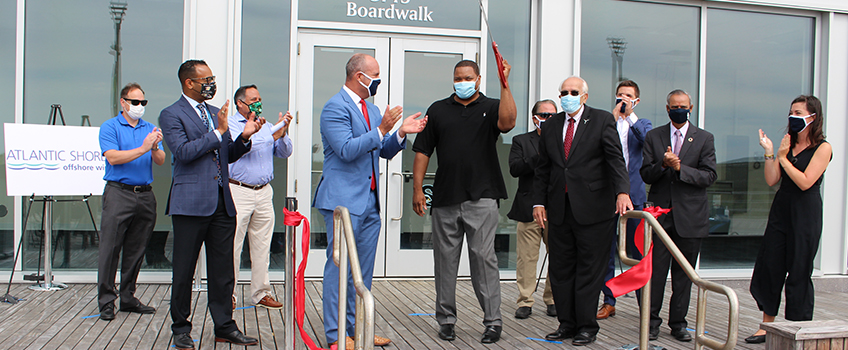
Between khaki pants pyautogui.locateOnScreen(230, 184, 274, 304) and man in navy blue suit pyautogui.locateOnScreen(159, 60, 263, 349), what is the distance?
3.05 feet

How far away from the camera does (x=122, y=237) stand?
4395mm

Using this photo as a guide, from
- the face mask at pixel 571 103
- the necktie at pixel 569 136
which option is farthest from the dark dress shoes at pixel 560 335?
the face mask at pixel 571 103

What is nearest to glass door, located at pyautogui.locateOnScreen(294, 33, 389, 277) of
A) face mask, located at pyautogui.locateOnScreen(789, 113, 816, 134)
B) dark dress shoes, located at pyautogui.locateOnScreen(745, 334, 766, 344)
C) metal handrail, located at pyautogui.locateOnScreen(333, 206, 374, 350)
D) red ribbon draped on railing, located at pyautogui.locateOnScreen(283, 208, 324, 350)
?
red ribbon draped on railing, located at pyautogui.locateOnScreen(283, 208, 324, 350)

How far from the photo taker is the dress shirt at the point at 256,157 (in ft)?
14.6

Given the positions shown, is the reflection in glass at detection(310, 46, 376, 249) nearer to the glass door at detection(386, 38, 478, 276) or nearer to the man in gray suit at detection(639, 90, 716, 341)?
the glass door at detection(386, 38, 478, 276)

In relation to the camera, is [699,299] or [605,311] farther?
[605,311]

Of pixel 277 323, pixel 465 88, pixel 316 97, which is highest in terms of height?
pixel 316 97

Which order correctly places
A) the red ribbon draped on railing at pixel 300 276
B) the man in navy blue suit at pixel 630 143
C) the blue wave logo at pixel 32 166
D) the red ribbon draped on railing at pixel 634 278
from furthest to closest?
the blue wave logo at pixel 32 166, the man in navy blue suit at pixel 630 143, the red ribbon draped on railing at pixel 634 278, the red ribbon draped on railing at pixel 300 276

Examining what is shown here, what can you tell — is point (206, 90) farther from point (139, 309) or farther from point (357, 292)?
point (139, 309)

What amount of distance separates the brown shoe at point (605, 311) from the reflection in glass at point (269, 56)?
303 cm

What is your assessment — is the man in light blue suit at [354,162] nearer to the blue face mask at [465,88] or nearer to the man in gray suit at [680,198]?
the blue face mask at [465,88]

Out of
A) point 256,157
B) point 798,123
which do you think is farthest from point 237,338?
point 798,123

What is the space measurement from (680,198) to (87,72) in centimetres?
525

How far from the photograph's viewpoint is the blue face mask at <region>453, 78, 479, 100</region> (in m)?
3.83
